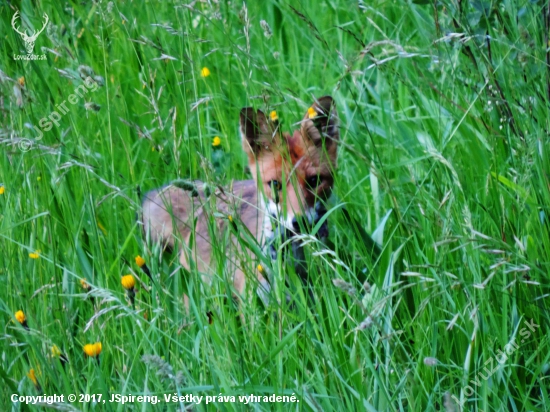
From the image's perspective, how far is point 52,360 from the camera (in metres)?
2.11

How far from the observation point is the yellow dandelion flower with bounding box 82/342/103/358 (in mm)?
2164

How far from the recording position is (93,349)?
218cm

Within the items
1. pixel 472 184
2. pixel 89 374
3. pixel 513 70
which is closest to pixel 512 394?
pixel 472 184

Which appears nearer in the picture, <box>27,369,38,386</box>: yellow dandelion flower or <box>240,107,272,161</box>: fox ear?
<box>27,369,38,386</box>: yellow dandelion flower

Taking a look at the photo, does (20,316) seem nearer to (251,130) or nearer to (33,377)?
(33,377)

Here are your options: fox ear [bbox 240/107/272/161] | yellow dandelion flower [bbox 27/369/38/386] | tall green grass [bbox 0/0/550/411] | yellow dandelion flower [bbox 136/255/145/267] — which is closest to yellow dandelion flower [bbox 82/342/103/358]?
tall green grass [bbox 0/0/550/411]

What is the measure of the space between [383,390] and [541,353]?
585 mm

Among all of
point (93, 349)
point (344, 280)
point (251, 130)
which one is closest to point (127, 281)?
point (93, 349)

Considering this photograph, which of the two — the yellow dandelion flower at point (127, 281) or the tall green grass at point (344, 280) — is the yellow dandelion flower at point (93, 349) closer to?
the tall green grass at point (344, 280)

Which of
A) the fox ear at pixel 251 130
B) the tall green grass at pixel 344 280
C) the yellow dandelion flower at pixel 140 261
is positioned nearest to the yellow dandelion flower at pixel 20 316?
the tall green grass at pixel 344 280

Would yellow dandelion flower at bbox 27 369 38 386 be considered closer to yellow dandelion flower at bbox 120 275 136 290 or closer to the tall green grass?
the tall green grass

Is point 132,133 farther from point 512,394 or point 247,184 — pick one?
point 512,394

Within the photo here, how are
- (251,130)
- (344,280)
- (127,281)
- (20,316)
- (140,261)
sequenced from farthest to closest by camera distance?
(251,130), (140,261), (127,281), (20,316), (344,280)

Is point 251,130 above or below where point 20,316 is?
above
